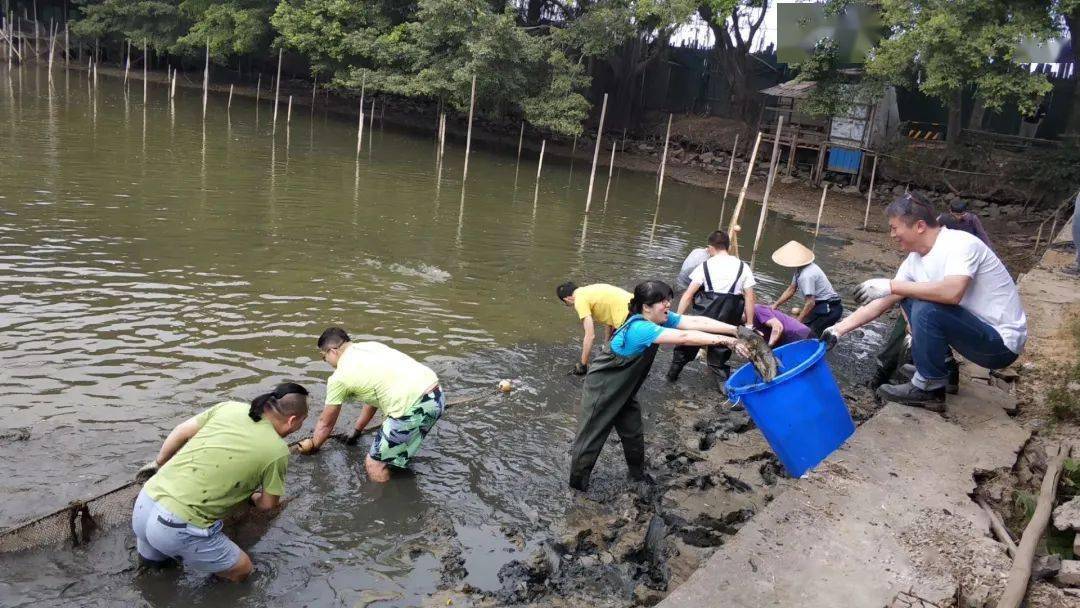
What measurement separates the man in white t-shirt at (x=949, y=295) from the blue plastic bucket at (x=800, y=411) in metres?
0.39

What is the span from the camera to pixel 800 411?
5.18 meters

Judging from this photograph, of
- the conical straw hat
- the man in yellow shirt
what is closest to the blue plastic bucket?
the man in yellow shirt

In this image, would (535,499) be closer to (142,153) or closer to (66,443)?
(66,443)

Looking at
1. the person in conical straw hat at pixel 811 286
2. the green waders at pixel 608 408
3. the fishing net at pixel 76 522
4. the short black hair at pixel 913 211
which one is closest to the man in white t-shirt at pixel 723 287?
the person in conical straw hat at pixel 811 286

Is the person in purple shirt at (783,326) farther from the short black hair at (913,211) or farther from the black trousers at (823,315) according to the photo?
the short black hair at (913,211)

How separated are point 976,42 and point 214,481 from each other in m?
20.2

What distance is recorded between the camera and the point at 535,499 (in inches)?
241

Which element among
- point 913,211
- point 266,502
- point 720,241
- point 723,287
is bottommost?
point 266,502

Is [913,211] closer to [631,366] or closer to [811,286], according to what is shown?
[631,366]

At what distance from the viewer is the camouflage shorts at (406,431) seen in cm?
593

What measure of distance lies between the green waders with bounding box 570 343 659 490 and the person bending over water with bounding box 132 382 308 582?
2.19m

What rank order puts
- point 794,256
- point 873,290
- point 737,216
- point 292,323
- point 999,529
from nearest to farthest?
point 999,529 → point 873,290 → point 794,256 → point 292,323 → point 737,216

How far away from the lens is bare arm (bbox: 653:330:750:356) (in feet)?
16.3

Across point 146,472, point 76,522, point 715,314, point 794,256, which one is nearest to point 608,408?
point 715,314
